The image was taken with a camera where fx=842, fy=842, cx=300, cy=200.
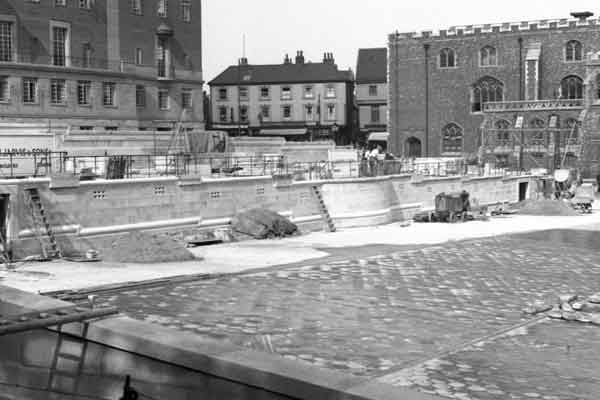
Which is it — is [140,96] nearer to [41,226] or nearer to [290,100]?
[41,226]

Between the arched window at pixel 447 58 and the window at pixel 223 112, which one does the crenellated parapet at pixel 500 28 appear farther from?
the window at pixel 223 112

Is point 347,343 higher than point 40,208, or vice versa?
point 40,208

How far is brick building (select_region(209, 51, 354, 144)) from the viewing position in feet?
300

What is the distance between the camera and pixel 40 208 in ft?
87.4

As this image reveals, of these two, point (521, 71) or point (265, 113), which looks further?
point (265, 113)

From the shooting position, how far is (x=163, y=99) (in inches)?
2239

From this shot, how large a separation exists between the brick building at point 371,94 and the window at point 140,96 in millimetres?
43403

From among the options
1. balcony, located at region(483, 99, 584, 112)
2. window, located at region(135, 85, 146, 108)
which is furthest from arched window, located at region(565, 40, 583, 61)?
window, located at region(135, 85, 146, 108)

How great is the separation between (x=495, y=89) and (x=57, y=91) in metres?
39.6

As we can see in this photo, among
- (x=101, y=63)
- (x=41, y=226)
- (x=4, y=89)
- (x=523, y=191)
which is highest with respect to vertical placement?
(x=101, y=63)

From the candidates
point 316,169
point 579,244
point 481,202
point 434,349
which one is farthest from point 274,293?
point 481,202

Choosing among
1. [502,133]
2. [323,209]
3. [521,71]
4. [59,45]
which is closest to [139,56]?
[59,45]

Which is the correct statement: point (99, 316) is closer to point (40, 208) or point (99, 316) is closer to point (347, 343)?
point (347, 343)

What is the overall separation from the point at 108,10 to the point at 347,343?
41.6 m
